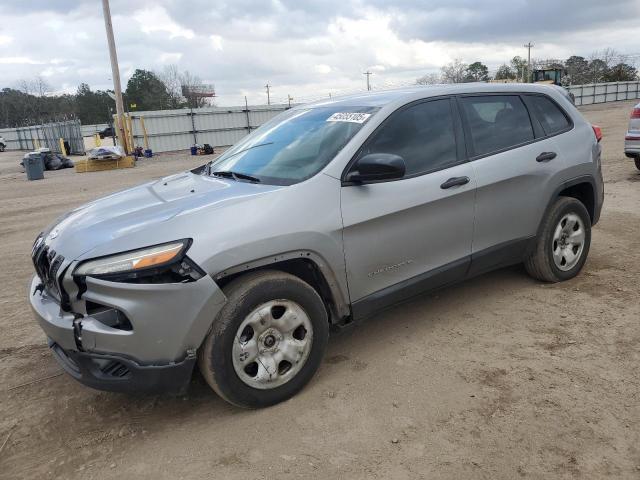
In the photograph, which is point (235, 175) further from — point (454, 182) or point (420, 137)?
point (454, 182)

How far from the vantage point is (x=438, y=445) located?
267 cm

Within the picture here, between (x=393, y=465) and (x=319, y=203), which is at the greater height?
(x=319, y=203)

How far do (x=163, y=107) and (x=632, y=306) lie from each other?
224 feet

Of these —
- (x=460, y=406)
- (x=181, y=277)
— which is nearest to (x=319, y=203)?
(x=181, y=277)

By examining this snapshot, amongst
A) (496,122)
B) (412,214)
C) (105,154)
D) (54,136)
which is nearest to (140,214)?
(412,214)

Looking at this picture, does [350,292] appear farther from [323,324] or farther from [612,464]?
[612,464]

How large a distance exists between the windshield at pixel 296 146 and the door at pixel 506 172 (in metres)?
0.99

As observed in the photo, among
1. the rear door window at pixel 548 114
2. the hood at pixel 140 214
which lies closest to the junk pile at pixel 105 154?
the hood at pixel 140 214

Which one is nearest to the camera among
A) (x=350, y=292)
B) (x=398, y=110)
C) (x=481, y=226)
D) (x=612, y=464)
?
(x=612, y=464)

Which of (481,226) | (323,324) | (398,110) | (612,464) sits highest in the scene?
(398,110)

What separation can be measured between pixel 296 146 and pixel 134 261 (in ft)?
4.94

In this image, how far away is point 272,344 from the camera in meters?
2.97

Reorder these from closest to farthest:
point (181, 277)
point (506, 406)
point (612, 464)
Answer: point (612, 464) < point (181, 277) < point (506, 406)

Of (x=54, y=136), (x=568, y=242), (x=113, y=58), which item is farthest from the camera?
(x=54, y=136)
